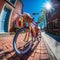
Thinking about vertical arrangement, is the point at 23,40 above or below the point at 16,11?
below

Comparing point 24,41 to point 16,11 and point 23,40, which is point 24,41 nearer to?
point 23,40

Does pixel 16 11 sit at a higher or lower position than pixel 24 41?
higher

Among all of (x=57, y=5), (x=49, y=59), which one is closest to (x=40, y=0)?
(x=49, y=59)

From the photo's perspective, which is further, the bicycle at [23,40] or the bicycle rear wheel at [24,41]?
the bicycle rear wheel at [24,41]

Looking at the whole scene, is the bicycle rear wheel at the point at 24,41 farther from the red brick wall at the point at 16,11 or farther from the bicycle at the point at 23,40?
the red brick wall at the point at 16,11

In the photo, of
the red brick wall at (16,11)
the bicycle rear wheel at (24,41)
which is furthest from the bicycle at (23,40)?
the red brick wall at (16,11)

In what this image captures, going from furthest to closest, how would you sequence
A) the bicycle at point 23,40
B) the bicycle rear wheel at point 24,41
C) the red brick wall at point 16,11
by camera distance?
the bicycle rear wheel at point 24,41 → the bicycle at point 23,40 → the red brick wall at point 16,11

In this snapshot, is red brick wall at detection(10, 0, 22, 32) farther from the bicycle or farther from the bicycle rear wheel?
the bicycle rear wheel

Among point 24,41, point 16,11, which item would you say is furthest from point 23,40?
point 16,11

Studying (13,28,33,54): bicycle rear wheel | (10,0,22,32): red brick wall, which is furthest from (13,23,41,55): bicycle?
(10,0,22,32): red brick wall

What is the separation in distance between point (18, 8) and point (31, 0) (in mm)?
292

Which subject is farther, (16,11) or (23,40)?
(23,40)

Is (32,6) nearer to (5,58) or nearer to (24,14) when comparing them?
(24,14)

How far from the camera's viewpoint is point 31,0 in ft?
5.31
